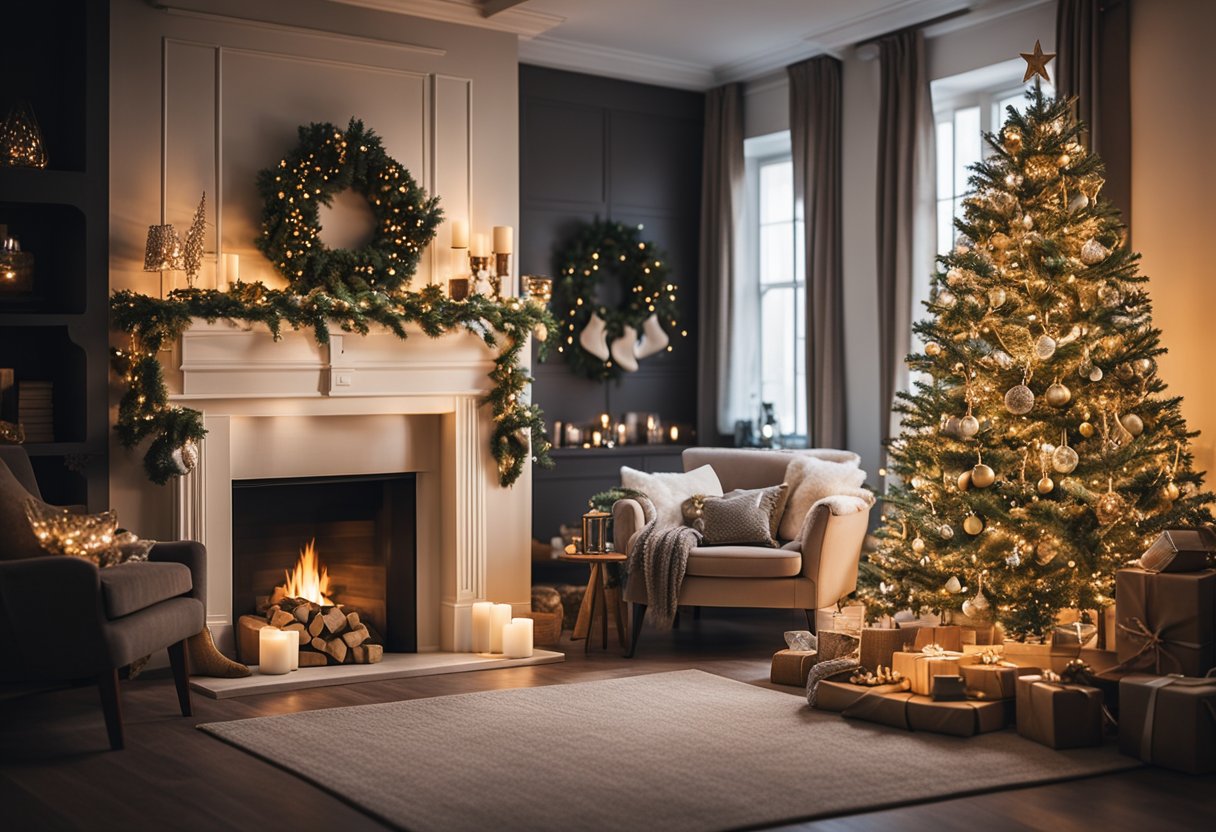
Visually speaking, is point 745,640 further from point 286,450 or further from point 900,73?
point 900,73

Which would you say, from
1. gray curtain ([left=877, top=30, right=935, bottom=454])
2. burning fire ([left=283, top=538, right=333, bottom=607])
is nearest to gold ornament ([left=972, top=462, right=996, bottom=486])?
gray curtain ([left=877, top=30, right=935, bottom=454])

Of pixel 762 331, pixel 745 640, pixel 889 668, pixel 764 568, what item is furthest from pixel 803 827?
pixel 762 331

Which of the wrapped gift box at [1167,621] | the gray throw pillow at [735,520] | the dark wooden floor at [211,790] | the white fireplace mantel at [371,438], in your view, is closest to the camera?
the dark wooden floor at [211,790]

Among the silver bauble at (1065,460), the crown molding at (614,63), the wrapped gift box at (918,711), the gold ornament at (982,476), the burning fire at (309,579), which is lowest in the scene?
the wrapped gift box at (918,711)

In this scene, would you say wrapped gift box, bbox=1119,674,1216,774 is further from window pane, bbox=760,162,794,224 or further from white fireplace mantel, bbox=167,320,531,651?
window pane, bbox=760,162,794,224

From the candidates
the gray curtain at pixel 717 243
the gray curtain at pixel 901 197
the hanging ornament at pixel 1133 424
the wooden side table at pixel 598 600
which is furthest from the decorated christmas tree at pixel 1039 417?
the gray curtain at pixel 717 243

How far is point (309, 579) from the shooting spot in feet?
21.1

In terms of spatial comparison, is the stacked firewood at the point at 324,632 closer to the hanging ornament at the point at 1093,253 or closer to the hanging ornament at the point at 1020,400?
the hanging ornament at the point at 1020,400

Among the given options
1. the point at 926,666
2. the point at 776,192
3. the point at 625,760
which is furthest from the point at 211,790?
the point at 776,192

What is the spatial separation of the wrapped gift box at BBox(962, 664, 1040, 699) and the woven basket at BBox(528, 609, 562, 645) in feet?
7.36

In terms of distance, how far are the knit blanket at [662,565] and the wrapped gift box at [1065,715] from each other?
1969mm

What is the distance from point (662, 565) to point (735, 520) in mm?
441

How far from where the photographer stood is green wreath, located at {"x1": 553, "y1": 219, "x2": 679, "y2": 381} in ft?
25.8

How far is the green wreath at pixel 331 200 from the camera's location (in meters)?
6.00
